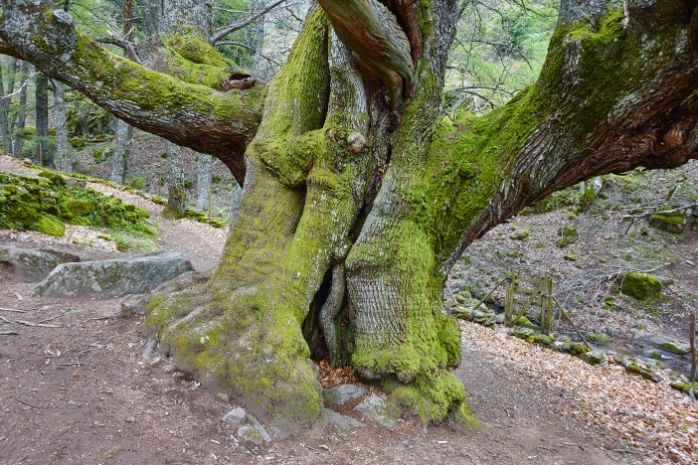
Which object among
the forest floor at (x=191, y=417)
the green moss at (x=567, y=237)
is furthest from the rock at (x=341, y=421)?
the green moss at (x=567, y=237)

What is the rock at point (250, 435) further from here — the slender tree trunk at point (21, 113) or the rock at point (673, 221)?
the slender tree trunk at point (21, 113)

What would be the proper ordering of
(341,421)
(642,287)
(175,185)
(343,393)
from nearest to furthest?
(341,421) → (343,393) → (175,185) → (642,287)

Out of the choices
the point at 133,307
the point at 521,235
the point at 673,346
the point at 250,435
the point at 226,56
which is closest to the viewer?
the point at 250,435

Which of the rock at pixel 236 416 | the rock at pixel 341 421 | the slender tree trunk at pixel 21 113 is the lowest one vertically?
the rock at pixel 341 421

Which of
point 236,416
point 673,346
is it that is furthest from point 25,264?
point 673,346

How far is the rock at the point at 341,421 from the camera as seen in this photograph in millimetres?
3646

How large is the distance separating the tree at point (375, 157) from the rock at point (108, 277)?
146cm

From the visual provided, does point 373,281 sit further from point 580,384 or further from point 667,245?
point 667,245

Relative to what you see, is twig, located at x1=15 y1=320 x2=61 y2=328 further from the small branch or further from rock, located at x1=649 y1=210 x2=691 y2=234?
rock, located at x1=649 y1=210 x2=691 y2=234

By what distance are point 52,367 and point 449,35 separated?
4.84m

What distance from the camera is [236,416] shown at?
3.27 meters

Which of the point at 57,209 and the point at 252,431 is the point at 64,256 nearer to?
the point at 57,209

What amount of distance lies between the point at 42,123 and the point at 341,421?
21.1m

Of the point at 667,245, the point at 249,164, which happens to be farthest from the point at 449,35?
the point at 667,245
